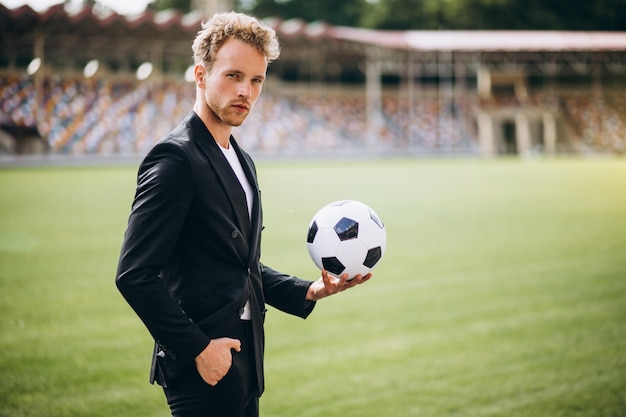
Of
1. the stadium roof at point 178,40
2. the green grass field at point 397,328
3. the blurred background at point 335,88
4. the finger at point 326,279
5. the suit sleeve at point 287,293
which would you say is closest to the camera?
the finger at point 326,279

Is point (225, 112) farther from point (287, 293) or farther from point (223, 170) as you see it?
point (287, 293)

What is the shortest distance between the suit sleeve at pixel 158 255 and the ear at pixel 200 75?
0.36 meters

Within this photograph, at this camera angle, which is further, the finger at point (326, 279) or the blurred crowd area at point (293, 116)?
the blurred crowd area at point (293, 116)

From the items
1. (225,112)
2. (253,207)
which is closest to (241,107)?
(225,112)

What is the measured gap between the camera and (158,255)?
1.92 meters

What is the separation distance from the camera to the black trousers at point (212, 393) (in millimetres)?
2088

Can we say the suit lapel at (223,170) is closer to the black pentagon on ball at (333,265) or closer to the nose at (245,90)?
the nose at (245,90)

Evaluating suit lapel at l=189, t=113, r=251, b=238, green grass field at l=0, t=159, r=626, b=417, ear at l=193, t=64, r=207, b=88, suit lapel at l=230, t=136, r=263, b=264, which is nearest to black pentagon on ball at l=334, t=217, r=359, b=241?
suit lapel at l=230, t=136, r=263, b=264

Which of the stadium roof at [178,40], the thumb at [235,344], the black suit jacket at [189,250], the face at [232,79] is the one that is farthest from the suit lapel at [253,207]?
the stadium roof at [178,40]

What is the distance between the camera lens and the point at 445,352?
5.24 metres

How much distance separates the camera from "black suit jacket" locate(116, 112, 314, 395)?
192cm

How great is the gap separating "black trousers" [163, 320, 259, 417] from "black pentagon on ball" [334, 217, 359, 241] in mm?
767

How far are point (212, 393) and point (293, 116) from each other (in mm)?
39470

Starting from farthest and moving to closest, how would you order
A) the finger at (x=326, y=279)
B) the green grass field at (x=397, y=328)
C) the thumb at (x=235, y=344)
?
1. the green grass field at (x=397, y=328)
2. the finger at (x=326, y=279)
3. the thumb at (x=235, y=344)
